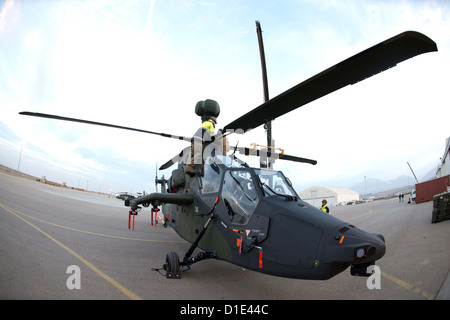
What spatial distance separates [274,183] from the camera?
14.7 ft

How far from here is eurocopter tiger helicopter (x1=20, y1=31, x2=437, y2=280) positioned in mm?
2604

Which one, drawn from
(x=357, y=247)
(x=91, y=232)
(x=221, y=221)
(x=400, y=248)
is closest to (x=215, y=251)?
(x=221, y=221)

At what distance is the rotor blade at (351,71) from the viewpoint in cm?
217

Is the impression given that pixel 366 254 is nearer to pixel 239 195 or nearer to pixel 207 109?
pixel 239 195

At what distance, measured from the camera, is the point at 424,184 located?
25.2m

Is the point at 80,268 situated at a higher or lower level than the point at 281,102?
lower

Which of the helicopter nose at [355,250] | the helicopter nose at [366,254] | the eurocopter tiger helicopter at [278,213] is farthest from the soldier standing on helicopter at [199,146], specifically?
the helicopter nose at [366,254]

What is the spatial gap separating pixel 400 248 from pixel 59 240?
1067 centimetres

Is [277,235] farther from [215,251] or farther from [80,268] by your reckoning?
[80,268]

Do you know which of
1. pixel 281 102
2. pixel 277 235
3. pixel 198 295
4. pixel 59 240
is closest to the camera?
pixel 281 102

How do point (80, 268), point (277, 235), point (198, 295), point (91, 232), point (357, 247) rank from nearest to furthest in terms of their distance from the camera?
point (357, 247) < point (277, 235) < point (198, 295) < point (80, 268) < point (91, 232)

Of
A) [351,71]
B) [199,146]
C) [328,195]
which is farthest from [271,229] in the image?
[328,195]

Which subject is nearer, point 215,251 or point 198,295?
point 198,295
